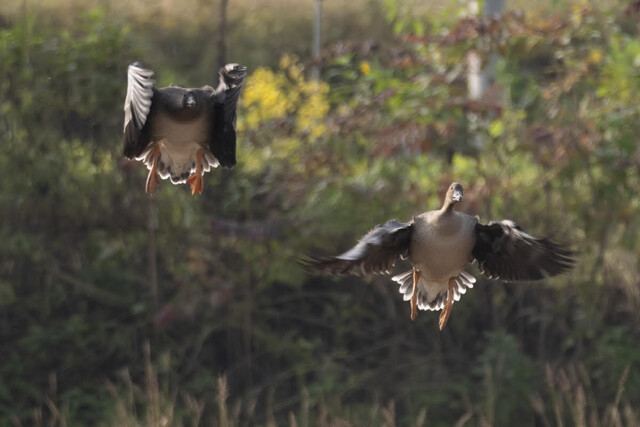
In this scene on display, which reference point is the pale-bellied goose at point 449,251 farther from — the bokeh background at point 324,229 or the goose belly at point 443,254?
the bokeh background at point 324,229

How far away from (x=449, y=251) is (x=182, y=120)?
25.6 inches

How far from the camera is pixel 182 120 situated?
7.89 ft

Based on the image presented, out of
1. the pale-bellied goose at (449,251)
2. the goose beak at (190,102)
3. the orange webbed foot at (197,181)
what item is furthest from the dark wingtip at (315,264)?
the goose beak at (190,102)

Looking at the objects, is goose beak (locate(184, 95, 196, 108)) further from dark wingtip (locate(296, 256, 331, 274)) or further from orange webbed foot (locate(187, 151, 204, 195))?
dark wingtip (locate(296, 256, 331, 274))

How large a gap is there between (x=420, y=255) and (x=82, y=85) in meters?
4.73

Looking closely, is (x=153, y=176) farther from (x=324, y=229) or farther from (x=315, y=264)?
(x=324, y=229)

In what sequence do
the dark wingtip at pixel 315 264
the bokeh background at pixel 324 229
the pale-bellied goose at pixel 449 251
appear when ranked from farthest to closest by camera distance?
the bokeh background at pixel 324 229
the pale-bellied goose at pixel 449 251
the dark wingtip at pixel 315 264

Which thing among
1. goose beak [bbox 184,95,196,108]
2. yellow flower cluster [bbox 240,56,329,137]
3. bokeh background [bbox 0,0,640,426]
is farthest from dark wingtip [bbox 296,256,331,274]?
yellow flower cluster [bbox 240,56,329,137]

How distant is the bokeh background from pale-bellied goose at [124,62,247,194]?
380 centimetres

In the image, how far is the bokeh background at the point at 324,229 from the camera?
6414 millimetres

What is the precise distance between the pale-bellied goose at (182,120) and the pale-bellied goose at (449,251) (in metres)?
0.36

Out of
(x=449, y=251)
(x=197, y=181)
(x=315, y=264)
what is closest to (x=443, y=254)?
(x=449, y=251)

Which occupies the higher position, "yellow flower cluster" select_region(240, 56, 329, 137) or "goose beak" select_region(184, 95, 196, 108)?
"yellow flower cluster" select_region(240, 56, 329, 137)

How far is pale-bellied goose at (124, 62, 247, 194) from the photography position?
231 cm
